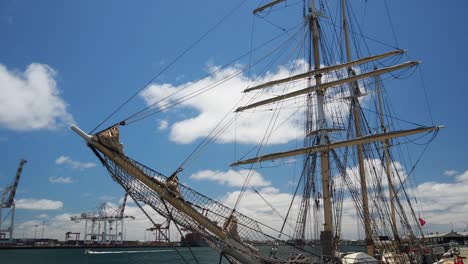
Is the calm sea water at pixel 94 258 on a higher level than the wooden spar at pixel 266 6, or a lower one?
lower

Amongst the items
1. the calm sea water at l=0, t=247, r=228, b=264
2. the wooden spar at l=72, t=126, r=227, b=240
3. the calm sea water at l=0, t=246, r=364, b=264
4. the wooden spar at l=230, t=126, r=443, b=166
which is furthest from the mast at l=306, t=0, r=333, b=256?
the calm sea water at l=0, t=247, r=228, b=264

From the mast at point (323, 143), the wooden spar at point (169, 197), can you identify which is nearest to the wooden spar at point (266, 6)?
the mast at point (323, 143)

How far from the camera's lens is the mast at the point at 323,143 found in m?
18.5

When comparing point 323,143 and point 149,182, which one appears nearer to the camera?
point 149,182

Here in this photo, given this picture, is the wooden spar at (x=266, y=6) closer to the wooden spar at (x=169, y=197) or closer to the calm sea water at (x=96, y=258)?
the wooden spar at (x=169, y=197)

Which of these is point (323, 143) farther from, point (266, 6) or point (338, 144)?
point (266, 6)

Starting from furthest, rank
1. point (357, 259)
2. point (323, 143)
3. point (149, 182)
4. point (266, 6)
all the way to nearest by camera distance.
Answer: point (266, 6)
point (323, 143)
point (357, 259)
point (149, 182)

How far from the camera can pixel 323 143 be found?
865 inches

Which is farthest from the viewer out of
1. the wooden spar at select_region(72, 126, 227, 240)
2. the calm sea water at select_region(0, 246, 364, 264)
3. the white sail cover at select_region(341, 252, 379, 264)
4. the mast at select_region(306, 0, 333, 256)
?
the calm sea water at select_region(0, 246, 364, 264)

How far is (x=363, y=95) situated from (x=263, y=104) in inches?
593

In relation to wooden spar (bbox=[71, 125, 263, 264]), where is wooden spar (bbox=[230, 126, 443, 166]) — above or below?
above

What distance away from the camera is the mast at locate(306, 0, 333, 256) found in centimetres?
1855

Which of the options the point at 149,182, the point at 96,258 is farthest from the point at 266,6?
the point at 96,258

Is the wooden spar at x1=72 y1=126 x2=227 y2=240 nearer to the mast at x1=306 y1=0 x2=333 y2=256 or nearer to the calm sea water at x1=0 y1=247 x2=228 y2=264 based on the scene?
the mast at x1=306 y1=0 x2=333 y2=256
